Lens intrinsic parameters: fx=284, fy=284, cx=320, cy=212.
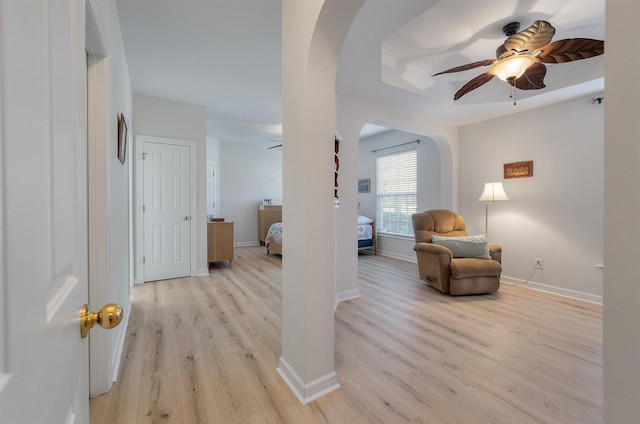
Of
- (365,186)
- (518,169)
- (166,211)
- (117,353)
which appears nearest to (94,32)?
(117,353)

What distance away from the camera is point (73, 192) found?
0.53 meters

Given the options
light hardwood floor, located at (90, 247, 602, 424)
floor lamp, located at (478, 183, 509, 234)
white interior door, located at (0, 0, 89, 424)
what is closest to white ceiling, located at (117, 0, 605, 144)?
floor lamp, located at (478, 183, 509, 234)

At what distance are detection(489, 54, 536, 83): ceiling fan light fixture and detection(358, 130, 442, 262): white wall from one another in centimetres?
287

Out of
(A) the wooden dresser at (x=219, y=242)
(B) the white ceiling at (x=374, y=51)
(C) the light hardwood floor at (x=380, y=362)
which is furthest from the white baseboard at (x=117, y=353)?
(B) the white ceiling at (x=374, y=51)

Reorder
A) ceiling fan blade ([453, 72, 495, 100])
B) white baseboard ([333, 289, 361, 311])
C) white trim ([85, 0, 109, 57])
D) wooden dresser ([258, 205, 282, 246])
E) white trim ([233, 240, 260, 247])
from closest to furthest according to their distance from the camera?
white trim ([85, 0, 109, 57]) < ceiling fan blade ([453, 72, 495, 100]) < white baseboard ([333, 289, 361, 311]) < wooden dresser ([258, 205, 282, 246]) < white trim ([233, 240, 260, 247])

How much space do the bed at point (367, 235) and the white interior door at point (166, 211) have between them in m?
3.27

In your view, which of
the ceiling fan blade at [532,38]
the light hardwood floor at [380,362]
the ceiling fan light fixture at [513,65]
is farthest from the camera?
the ceiling fan light fixture at [513,65]

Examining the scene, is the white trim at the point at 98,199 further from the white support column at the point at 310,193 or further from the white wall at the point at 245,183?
the white wall at the point at 245,183

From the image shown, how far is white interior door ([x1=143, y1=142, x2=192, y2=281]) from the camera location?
392 centimetres

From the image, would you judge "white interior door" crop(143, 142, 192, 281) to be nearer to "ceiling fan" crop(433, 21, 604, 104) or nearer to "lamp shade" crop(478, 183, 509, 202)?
"ceiling fan" crop(433, 21, 604, 104)

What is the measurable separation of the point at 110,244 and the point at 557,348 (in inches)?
132

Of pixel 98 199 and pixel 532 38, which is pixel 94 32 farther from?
pixel 532 38

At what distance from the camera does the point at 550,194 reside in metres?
3.67

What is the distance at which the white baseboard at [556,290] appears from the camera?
Answer: 10.9ft
